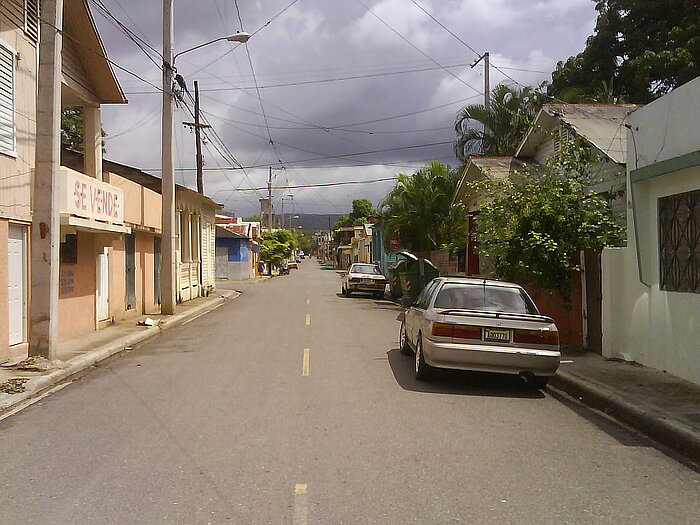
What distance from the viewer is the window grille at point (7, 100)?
40.4 feet

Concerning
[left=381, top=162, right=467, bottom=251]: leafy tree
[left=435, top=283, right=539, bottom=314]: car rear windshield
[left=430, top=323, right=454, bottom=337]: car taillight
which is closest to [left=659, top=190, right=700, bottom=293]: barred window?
[left=435, top=283, right=539, bottom=314]: car rear windshield

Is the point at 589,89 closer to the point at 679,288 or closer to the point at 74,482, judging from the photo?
the point at 679,288

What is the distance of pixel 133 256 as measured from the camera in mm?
22406

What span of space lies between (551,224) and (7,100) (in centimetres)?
998

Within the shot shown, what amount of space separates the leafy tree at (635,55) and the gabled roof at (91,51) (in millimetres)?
17946

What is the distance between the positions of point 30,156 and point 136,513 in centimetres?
997

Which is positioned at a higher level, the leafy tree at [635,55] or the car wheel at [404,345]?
the leafy tree at [635,55]

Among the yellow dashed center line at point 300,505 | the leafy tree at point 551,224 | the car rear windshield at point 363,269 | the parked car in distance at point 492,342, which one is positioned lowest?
the yellow dashed center line at point 300,505

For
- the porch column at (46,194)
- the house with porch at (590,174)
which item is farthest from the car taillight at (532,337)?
the porch column at (46,194)

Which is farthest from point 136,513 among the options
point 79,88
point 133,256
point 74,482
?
point 133,256

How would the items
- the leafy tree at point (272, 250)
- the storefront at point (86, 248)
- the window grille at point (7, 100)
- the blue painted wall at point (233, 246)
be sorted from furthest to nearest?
the leafy tree at point (272, 250) < the blue painted wall at point (233, 246) < the storefront at point (86, 248) < the window grille at point (7, 100)

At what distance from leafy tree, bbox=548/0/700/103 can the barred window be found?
1736 centimetres

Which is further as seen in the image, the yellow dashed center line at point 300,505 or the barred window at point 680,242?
the barred window at point 680,242

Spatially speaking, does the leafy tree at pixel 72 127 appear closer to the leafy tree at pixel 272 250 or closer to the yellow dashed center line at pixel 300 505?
the yellow dashed center line at pixel 300 505
